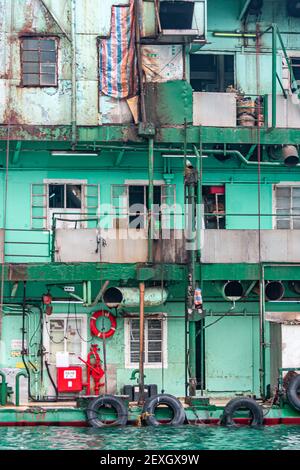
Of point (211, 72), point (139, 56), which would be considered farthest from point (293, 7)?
point (139, 56)

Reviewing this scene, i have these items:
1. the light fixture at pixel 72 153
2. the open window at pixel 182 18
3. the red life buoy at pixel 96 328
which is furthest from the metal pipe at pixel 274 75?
the red life buoy at pixel 96 328

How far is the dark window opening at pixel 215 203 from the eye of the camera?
136ft

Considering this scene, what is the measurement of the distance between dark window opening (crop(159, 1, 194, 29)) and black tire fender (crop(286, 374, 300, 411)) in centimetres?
1060

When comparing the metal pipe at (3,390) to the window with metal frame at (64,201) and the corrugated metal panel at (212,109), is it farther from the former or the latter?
the corrugated metal panel at (212,109)

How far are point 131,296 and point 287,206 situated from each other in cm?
601

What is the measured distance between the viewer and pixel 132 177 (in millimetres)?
41031

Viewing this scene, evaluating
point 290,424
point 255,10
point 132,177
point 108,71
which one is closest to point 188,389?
point 290,424

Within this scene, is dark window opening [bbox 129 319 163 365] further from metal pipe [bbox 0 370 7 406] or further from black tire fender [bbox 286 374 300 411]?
black tire fender [bbox 286 374 300 411]

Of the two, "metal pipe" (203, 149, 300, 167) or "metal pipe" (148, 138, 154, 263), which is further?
"metal pipe" (203, 149, 300, 167)

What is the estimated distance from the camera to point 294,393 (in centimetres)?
3684

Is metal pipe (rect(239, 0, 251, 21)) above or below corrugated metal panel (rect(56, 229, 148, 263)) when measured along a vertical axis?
above

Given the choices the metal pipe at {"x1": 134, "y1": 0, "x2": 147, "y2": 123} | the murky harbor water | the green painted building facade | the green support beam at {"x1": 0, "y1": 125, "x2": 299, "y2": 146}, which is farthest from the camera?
the metal pipe at {"x1": 134, "y1": 0, "x2": 147, "y2": 123}

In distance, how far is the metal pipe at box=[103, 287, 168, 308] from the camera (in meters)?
38.8

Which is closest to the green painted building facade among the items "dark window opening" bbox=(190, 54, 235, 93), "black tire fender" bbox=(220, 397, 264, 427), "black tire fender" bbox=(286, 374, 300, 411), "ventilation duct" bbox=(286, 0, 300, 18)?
"dark window opening" bbox=(190, 54, 235, 93)
